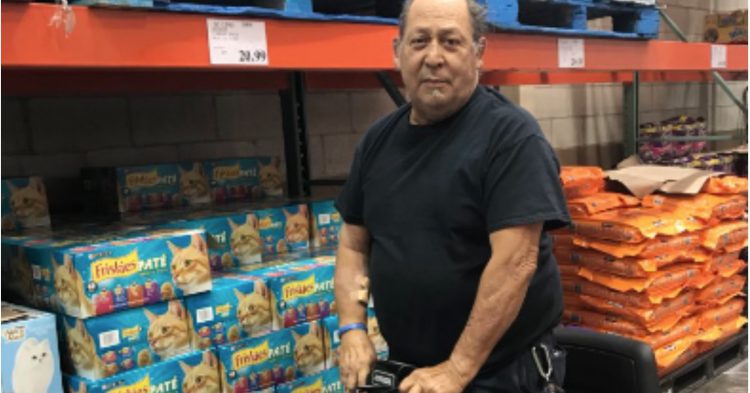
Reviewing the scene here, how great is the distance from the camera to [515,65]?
2.70m

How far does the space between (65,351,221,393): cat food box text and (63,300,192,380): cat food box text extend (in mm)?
25

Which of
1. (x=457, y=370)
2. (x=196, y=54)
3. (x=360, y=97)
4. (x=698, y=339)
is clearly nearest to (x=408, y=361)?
(x=457, y=370)

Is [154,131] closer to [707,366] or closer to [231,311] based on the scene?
[231,311]

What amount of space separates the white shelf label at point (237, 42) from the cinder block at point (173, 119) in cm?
161

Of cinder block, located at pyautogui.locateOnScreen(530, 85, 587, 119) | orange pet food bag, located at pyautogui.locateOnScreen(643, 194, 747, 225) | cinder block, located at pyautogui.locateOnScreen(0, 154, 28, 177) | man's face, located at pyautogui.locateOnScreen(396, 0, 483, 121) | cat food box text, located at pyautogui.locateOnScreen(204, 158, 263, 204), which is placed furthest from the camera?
cinder block, located at pyautogui.locateOnScreen(530, 85, 587, 119)

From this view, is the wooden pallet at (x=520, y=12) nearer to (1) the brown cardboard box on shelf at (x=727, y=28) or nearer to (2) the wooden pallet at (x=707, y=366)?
(2) the wooden pallet at (x=707, y=366)

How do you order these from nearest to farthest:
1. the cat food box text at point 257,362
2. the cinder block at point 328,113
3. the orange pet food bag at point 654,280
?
the cat food box text at point 257,362, the orange pet food bag at point 654,280, the cinder block at point 328,113

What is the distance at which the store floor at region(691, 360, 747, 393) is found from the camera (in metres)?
3.56

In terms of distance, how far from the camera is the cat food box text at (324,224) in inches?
108

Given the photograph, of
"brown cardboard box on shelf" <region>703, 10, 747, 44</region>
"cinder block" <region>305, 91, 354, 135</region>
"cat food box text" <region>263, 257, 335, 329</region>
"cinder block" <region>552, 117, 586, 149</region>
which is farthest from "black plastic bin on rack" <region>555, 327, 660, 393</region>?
"brown cardboard box on shelf" <region>703, 10, 747, 44</region>

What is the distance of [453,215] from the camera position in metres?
1.65

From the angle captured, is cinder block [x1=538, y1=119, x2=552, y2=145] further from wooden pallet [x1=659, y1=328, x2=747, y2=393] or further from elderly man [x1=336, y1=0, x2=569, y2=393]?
elderly man [x1=336, y1=0, x2=569, y2=393]

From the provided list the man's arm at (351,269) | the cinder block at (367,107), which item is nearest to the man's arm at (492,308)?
the man's arm at (351,269)

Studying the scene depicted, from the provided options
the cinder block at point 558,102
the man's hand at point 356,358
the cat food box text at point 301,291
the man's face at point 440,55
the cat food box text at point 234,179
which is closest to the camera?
the man's face at point 440,55
